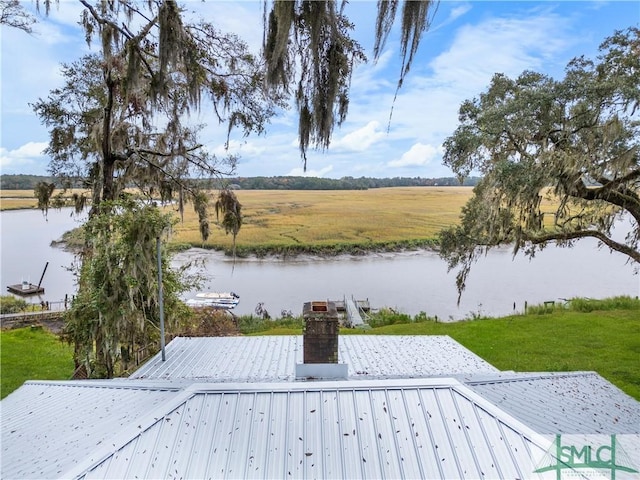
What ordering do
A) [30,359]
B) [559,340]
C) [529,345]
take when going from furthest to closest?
[559,340]
[529,345]
[30,359]

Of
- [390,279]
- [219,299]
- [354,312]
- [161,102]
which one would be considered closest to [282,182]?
[390,279]

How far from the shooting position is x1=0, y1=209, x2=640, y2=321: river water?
1995cm

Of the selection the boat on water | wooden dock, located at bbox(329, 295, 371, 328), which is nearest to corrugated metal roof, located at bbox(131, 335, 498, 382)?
wooden dock, located at bbox(329, 295, 371, 328)

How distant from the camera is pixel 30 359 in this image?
10.6 m

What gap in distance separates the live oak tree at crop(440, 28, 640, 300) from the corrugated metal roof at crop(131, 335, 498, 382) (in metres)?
2.81

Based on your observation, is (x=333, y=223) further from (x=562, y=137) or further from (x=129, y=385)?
(x=129, y=385)

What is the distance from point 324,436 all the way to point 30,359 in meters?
11.5

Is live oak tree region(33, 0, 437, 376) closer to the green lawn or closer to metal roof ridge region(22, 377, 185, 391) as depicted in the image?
metal roof ridge region(22, 377, 185, 391)

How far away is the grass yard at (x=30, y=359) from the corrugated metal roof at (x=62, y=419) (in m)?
4.49

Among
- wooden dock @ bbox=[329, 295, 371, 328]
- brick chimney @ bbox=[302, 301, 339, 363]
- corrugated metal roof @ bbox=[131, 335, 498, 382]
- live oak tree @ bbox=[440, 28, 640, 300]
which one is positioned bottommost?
wooden dock @ bbox=[329, 295, 371, 328]

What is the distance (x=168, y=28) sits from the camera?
4879 millimetres

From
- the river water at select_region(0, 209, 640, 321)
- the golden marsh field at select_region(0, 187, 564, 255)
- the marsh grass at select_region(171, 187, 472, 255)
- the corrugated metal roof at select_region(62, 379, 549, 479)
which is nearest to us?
the corrugated metal roof at select_region(62, 379, 549, 479)

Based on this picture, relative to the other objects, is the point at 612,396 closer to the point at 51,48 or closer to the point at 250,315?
the point at 51,48

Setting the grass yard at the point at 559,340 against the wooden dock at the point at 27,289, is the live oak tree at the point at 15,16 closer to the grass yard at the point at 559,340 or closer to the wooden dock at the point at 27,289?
the grass yard at the point at 559,340
